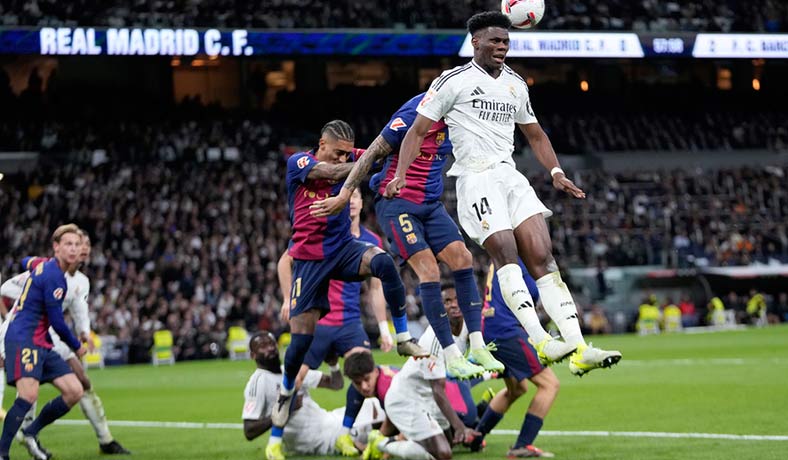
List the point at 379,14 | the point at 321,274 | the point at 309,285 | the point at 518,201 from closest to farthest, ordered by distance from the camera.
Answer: the point at 518,201 → the point at 321,274 → the point at 309,285 → the point at 379,14

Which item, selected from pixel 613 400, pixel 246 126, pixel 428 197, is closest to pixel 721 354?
pixel 613 400

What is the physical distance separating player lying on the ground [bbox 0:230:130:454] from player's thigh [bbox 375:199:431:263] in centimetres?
391

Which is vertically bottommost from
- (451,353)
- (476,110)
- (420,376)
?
(420,376)

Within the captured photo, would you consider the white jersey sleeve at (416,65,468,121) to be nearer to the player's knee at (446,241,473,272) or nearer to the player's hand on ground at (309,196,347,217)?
the player's hand on ground at (309,196,347,217)

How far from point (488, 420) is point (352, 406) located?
4.68 ft

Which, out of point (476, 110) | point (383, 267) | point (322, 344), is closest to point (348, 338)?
point (322, 344)

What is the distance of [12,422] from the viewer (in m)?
Result: 12.1

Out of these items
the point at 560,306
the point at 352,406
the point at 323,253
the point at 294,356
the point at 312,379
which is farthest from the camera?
the point at 312,379

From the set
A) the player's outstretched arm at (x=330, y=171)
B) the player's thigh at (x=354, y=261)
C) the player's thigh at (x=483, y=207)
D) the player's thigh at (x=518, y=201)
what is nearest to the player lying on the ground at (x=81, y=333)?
the player's thigh at (x=354, y=261)

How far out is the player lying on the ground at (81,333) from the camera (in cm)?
1305

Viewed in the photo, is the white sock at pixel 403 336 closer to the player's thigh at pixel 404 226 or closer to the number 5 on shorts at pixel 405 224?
the player's thigh at pixel 404 226

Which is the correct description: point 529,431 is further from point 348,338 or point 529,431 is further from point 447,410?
point 348,338

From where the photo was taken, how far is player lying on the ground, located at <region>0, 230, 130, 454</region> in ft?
42.8

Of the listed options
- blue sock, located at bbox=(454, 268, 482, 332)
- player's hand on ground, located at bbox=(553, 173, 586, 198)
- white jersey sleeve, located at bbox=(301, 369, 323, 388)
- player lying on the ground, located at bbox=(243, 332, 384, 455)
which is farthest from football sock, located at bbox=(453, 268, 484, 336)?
white jersey sleeve, located at bbox=(301, 369, 323, 388)
